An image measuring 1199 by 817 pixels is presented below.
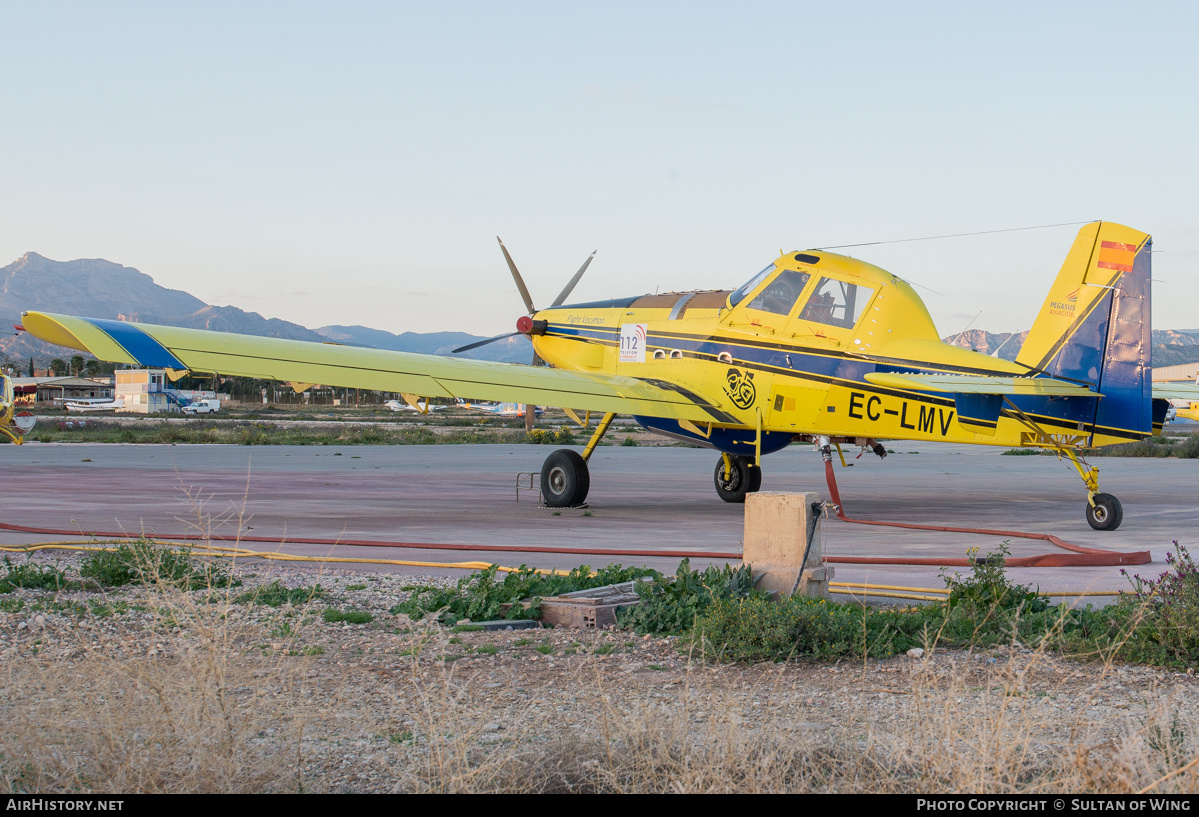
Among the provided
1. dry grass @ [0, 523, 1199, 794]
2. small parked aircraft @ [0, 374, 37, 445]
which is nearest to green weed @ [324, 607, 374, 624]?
dry grass @ [0, 523, 1199, 794]

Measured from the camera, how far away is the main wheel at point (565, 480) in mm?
15883

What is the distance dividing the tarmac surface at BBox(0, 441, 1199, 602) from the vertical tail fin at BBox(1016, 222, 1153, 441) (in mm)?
1585

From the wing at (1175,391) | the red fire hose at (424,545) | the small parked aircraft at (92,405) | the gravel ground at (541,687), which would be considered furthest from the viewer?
the small parked aircraft at (92,405)

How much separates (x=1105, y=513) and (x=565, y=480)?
763 cm

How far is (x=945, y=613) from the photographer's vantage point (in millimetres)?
6746

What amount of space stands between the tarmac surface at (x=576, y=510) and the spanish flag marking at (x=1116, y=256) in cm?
342

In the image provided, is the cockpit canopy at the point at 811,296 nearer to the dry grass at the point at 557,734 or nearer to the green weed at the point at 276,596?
the green weed at the point at 276,596

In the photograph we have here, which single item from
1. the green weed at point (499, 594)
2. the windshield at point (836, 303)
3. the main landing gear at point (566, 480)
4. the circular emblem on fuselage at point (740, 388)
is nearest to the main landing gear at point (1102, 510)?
the windshield at point (836, 303)

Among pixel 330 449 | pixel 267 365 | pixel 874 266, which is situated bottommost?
pixel 330 449

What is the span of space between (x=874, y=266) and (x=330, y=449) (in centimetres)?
2591

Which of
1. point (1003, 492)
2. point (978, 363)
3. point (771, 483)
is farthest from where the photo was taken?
point (771, 483)

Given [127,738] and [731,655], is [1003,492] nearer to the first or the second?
[731,655]

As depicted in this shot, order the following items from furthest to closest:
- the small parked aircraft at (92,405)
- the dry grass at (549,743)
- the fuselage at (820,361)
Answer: the small parked aircraft at (92,405) < the fuselage at (820,361) < the dry grass at (549,743)
